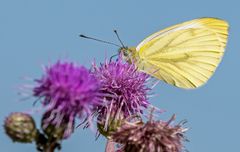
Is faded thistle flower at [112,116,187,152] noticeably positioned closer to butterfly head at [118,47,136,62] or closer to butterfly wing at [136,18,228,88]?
butterfly head at [118,47,136,62]

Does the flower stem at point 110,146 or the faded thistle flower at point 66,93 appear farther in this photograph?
the flower stem at point 110,146

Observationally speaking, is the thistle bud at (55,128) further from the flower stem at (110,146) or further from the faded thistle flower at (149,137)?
the flower stem at (110,146)

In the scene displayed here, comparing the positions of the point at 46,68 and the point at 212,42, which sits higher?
the point at 212,42

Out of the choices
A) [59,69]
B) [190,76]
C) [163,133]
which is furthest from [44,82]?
[190,76]

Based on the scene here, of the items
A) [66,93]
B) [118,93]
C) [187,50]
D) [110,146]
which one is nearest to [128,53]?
[118,93]

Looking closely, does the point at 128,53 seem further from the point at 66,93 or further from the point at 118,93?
the point at 66,93

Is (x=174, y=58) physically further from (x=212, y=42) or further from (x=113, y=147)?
(x=113, y=147)

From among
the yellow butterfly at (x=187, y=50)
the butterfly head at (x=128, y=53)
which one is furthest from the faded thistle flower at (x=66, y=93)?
the yellow butterfly at (x=187, y=50)

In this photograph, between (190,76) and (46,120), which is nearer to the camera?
(46,120)
